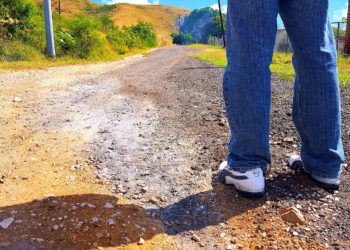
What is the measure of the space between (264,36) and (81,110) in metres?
2.19

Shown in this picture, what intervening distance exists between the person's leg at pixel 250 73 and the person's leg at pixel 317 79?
0.34 feet

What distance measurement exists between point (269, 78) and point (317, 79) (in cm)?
20

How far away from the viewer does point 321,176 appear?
63.6 inches

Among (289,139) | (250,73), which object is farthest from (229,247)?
(289,139)

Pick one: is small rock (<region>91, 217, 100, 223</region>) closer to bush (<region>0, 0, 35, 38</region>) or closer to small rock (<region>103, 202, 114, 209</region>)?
small rock (<region>103, 202, 114, 209</region>)

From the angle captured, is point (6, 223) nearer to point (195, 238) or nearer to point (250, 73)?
point (195, 238)

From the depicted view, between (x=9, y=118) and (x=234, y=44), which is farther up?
(x=234, y=44)

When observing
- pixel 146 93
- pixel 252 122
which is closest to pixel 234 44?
pixel 252 122

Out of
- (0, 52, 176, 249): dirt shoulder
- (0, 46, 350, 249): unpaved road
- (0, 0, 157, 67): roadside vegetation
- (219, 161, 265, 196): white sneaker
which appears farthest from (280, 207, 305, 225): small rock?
(0, 0, 157, 67): roadside vegetation

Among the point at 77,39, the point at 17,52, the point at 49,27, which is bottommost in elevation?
the point at 17,52

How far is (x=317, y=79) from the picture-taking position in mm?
1545

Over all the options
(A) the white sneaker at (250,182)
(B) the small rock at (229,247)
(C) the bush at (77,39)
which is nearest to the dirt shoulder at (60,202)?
(B) the small rock at (229,247)

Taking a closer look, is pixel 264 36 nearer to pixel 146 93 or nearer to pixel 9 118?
pixel 9 118

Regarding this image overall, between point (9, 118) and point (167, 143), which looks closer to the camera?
point (167, 143)
